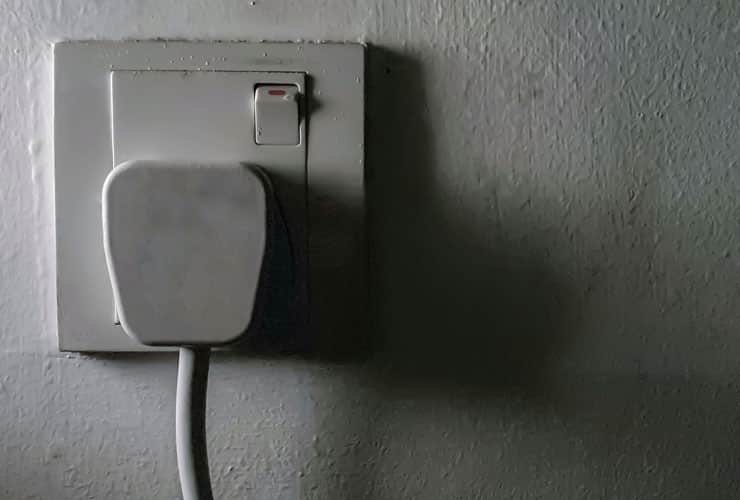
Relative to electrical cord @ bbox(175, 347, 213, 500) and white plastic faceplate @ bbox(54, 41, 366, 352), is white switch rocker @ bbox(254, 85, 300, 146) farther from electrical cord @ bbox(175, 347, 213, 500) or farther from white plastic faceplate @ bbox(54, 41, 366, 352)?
electrical cord @ bbox(175, 347, 213, 500)

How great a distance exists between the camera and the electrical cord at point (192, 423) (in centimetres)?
43

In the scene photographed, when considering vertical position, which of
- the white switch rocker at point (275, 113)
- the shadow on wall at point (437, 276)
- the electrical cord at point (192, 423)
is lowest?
the electrical cord at point (192, 423)

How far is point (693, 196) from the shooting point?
482mm

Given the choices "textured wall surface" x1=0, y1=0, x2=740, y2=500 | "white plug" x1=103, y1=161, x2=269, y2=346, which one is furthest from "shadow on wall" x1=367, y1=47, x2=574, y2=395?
"white plug" x1=103, y1=161, x2=269, y2=346

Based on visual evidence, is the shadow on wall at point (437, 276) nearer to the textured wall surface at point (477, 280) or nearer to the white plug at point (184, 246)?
the textured wall surface at point (477, 280)

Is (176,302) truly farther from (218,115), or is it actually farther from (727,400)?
(727,400)

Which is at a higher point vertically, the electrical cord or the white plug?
the white plug

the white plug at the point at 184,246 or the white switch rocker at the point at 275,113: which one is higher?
the white switch rocker at the point at 275,113

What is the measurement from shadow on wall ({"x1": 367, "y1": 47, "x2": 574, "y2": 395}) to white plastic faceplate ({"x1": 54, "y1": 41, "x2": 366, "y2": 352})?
0.03 m

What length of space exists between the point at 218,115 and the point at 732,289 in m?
0.34

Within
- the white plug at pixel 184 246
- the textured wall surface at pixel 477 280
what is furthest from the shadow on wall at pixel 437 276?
the white plug at pixel 184 246

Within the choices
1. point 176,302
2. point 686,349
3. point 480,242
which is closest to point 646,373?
point 686,349

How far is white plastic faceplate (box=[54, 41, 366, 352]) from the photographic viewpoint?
43 centimetres

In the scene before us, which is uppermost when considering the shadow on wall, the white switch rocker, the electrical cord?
the white switch rocker
